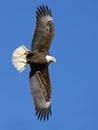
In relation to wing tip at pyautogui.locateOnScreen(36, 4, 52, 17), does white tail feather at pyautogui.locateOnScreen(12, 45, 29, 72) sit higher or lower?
lower

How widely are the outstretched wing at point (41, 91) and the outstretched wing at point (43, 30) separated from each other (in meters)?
0.55

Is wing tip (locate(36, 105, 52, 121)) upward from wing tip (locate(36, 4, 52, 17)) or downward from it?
downward

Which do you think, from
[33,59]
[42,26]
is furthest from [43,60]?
[42,26]

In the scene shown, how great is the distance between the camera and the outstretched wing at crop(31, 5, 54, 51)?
11.1 m

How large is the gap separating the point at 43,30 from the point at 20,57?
111 cm

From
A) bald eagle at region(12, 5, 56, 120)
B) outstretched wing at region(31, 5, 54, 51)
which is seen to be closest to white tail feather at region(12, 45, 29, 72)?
bald eagle at region(12, 5, 56, 120)

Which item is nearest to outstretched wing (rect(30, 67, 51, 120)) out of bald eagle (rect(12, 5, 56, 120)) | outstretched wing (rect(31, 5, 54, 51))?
bald eagle (rect(12, 5, 56, 120))

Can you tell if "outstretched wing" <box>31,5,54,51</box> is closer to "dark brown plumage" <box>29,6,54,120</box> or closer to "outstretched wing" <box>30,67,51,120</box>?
"dark brown plumage" <box>29,6,54,120</box>

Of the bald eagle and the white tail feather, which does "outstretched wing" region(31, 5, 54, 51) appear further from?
the white tail feather

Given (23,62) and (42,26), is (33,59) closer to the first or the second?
(23,62)

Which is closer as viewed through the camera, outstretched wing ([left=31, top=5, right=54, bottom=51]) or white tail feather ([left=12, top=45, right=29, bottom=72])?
white tail feather ([left=12, top=45, right=29, bottom=72])

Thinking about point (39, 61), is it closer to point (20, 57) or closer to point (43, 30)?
point (20, 57)

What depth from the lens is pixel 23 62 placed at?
10.7 metres

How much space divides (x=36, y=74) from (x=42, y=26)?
1.19 m
